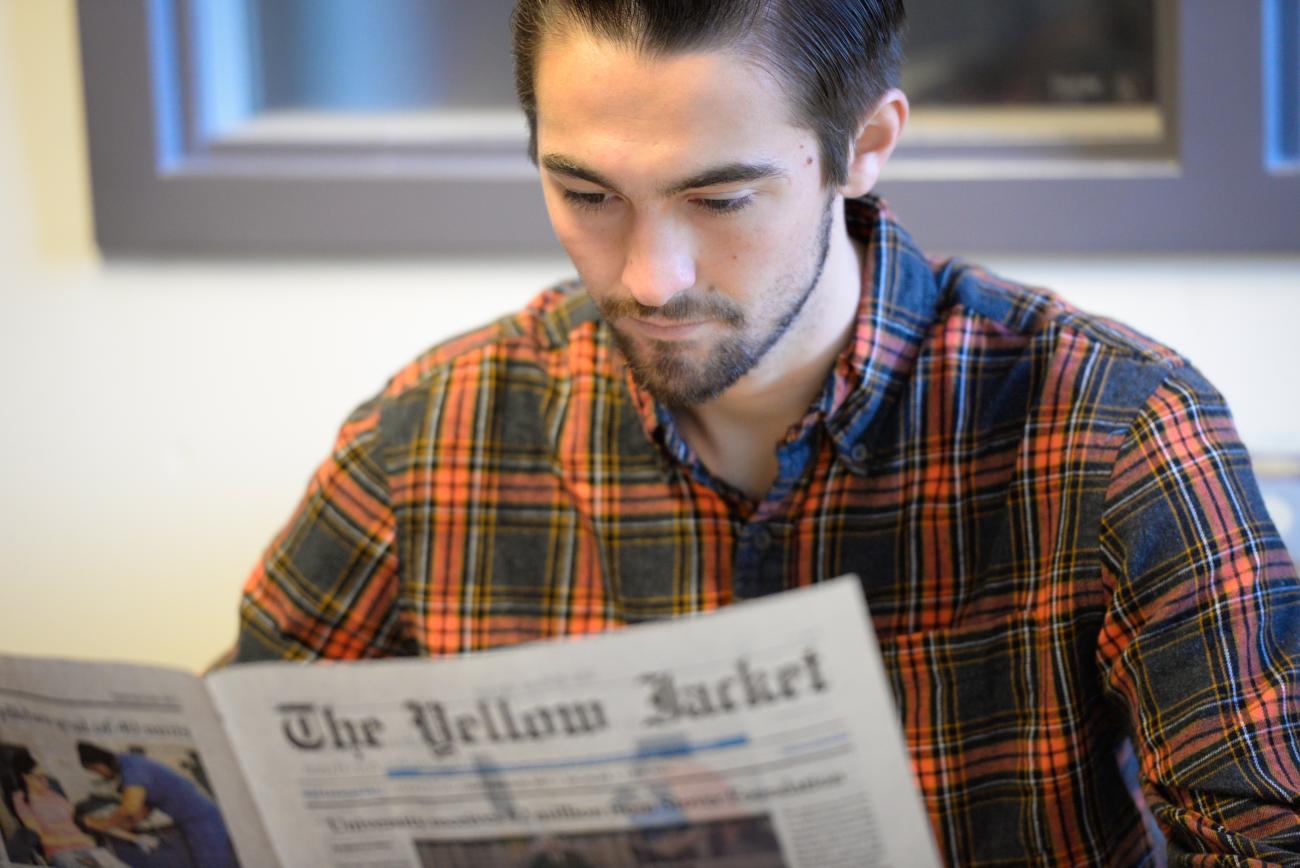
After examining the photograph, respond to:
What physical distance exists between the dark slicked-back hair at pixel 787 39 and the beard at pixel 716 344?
0.07 meters

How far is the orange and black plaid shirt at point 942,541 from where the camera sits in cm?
97

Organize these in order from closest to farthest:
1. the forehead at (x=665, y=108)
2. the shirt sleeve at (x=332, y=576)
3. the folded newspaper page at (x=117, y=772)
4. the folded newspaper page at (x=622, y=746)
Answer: the folded newspaper page at (x=622, y=746), the folded newspaper page at (x=117, y=772), the forehead at (x=665, y=108), the shirt sleeve at (x=332, y=576)

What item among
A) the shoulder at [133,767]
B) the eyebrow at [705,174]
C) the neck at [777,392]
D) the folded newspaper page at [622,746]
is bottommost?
the shoulder at [133,767]

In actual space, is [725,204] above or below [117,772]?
above

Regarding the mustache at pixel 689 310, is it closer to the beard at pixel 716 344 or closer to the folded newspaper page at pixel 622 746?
the beard at pixel 716 344

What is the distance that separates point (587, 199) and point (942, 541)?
376 mm

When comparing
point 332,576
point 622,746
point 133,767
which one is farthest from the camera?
point 332,576

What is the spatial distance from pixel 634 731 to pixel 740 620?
0.08 metres

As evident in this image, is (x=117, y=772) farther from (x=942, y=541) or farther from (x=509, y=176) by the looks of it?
(x=509, y=176)

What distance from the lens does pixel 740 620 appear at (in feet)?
2.36

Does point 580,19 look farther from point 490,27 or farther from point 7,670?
point 490,27

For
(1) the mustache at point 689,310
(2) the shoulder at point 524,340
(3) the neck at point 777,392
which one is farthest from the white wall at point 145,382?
(1) the mustache at point 689,310

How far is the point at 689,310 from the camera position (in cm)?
100

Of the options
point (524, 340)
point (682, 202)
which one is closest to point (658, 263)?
point (682, 202)
